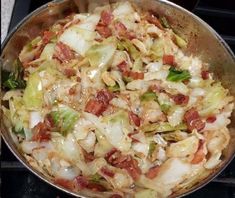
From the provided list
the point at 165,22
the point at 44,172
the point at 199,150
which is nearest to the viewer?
the point at 44,172

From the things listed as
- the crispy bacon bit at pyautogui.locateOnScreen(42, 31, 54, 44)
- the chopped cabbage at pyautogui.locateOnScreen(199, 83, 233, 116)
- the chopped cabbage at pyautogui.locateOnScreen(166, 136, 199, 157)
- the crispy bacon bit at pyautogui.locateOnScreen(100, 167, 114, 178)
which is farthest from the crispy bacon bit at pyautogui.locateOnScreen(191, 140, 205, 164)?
the crispy bacon bit at pyautogui.locateOnScreen(42, 31, 54, 44)

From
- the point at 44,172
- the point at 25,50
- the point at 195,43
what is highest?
the point at 195,43

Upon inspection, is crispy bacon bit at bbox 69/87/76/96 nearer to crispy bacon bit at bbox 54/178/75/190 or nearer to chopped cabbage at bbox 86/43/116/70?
chopped cabbage at bbox 86/43/116/70

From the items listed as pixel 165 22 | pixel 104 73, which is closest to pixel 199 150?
pixel 104 73

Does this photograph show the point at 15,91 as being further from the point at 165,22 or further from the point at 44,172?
the point at 165,22

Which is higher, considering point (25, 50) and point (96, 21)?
point (96, 21)

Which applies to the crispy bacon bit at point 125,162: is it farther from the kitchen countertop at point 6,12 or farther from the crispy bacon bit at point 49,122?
the kitchen countertop at point 6,12
